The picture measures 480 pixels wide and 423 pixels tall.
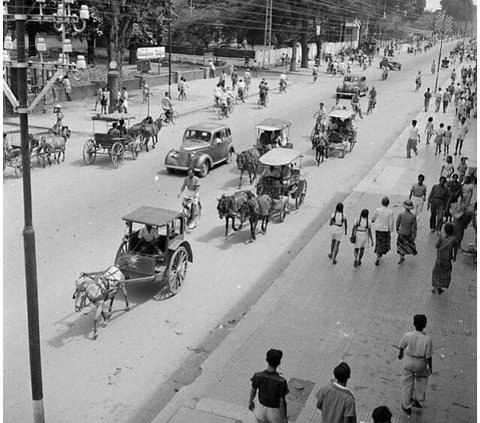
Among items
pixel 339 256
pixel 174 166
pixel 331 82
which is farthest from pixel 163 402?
pixel 331 82

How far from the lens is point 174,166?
21016 millimetres

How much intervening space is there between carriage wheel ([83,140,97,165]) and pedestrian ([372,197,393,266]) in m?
11.7

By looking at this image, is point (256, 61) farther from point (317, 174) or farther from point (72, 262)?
point (72, 262)

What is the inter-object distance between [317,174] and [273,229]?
663cm

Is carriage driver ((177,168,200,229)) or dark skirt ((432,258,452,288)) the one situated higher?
carriage driver ((177,168,200,229))

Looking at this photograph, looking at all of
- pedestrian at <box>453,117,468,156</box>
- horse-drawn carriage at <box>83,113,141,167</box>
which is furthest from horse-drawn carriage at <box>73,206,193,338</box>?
pedestrian at <box>453,117,468,156</box>

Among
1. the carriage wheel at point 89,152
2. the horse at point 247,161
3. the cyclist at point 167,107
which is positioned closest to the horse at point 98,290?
the horse at point 247,161

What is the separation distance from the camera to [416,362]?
8422mm

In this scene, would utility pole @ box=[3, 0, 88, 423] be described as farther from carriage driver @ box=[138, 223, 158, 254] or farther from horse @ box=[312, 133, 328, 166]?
horse @ box=[312, 133, 328, 166]

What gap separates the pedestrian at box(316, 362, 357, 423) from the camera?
22.4 feet

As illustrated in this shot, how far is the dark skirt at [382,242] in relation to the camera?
13.8 meters

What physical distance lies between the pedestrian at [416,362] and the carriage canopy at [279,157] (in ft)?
29.7

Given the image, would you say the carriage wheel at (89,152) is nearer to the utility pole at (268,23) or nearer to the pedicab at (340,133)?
the pedicab at (340,133)

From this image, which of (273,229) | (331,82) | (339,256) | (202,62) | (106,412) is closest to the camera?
(106,412)
